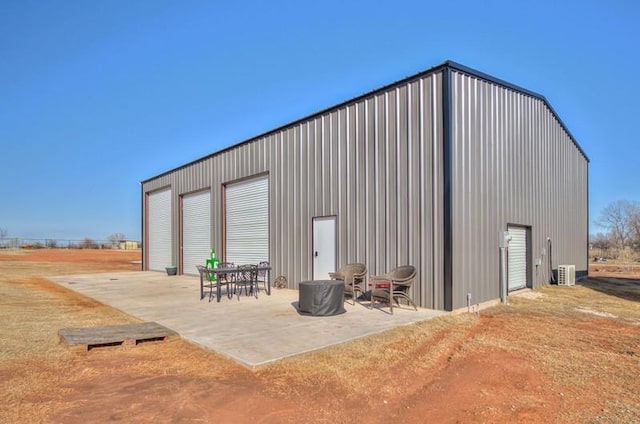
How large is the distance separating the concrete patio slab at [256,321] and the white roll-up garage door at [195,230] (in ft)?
19.4

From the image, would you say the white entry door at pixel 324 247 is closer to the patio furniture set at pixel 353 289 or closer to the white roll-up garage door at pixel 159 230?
the patio furniture set at pixel 353 289

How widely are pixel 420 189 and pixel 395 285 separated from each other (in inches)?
80.4

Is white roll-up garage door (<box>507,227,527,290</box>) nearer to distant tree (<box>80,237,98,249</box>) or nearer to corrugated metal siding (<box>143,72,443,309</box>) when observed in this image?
corrugated metal siding (<box>143,72,443,309</box>)

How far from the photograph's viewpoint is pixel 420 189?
8461 millimetres

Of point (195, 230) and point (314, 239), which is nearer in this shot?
point (314, 239)

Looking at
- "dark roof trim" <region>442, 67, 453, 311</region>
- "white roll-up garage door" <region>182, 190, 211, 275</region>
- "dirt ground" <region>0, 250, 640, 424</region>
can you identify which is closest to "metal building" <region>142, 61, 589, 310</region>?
"dark roof trim" <region>442, 67, 453, 311</region>

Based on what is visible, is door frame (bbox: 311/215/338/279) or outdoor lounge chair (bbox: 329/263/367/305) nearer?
outdoor lounge chair (bbox: 329/263/367/305)

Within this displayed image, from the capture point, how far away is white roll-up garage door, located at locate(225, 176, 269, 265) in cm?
1357

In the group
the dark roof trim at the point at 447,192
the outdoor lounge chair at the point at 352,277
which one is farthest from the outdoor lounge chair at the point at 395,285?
the dark roof trim at the point at 447,192

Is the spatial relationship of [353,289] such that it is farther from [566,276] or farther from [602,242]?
[602,242]

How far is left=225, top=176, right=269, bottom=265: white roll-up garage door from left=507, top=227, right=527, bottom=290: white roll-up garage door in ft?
23.7

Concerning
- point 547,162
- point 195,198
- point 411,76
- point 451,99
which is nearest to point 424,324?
point 451,99

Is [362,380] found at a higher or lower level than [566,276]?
higher

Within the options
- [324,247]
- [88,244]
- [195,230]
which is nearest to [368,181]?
[324,247]
